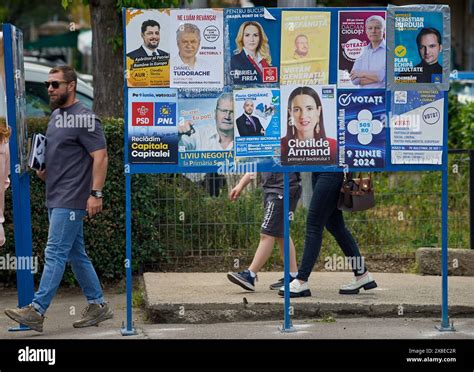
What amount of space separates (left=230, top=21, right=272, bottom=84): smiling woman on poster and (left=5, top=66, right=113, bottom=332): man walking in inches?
45.0

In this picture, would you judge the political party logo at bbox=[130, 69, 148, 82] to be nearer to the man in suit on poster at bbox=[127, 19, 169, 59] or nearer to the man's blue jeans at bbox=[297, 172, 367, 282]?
the man in suit on poster at bbox=[127, 19, 169, 59]

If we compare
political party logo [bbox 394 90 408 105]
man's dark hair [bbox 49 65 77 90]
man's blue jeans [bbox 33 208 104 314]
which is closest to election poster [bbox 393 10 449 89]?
political party logo [bbox 394 90 408 105]

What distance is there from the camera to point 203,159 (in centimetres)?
744

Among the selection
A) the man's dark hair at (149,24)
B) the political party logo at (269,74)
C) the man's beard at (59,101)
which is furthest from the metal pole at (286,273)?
the man's beard at (59,101)

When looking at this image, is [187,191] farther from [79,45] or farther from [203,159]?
[79,45]

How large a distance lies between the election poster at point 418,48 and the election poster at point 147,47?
170cm

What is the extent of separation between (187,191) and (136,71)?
287cm

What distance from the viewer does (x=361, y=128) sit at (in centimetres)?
749

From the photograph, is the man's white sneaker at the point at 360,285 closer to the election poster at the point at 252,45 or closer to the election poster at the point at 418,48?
the election poster at the point at 418,48

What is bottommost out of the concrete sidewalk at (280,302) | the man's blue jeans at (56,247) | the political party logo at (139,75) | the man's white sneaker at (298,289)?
the concrete sidewalk at (280,302)

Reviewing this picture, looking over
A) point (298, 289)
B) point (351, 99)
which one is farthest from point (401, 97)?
point (298, 289)

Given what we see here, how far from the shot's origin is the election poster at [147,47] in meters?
7.26

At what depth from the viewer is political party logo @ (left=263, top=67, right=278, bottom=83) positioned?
7398 mm
